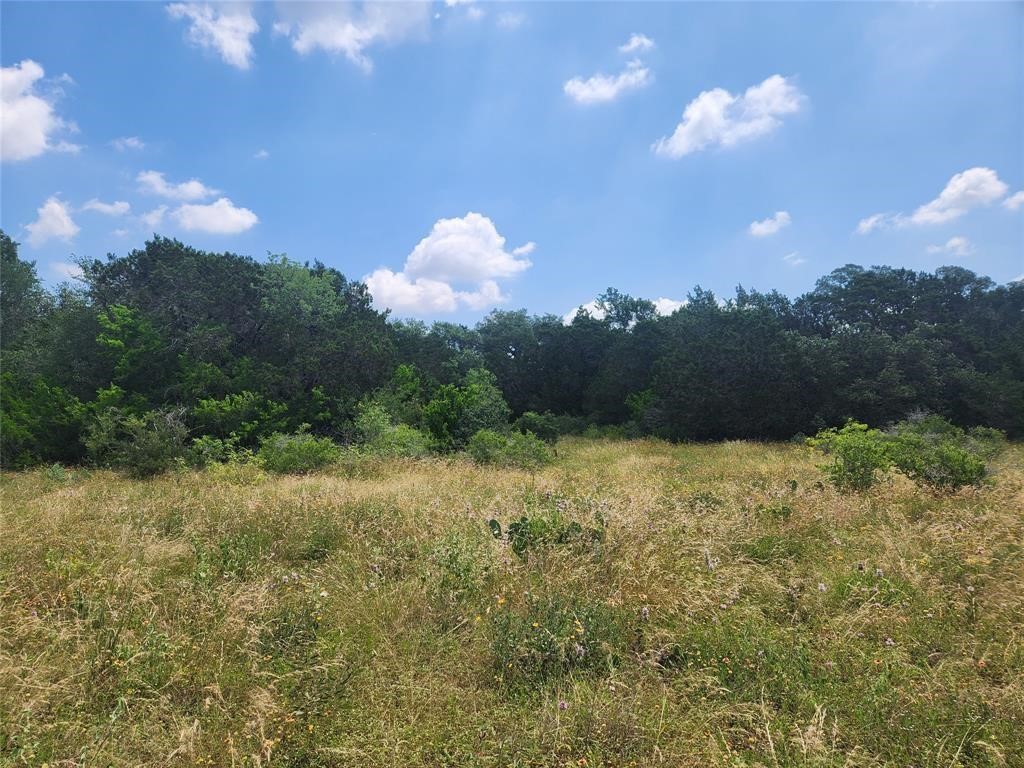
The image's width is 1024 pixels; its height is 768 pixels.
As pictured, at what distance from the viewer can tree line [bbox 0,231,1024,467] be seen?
52.3 feet

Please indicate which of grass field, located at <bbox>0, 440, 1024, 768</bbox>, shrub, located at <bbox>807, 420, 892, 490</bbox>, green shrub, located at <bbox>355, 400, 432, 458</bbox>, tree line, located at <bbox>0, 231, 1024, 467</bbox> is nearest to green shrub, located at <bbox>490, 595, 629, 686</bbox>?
grass field, located at <bbox>0, 440, 1024, 768</bbox>

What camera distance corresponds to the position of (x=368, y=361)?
19219 millimetres

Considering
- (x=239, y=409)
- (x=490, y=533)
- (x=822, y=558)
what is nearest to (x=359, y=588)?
(x=490, y=533)

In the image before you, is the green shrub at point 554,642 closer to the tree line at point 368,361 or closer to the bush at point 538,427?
the tree line at point 368,361

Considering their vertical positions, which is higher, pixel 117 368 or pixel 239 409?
pixel 117 368

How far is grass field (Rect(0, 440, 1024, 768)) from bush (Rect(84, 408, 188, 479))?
5299 millimetres

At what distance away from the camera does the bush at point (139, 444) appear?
1078 centimetres

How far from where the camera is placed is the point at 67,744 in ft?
8.26

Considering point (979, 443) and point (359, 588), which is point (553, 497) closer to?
point (359, 588)

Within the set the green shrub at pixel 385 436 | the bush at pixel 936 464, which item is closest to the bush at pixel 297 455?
the green shrub at pixel 385 436

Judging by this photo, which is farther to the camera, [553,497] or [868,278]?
[868,278]

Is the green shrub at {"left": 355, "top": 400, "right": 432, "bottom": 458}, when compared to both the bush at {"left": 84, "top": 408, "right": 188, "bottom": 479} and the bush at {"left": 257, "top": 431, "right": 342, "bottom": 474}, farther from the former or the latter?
the bush at {"left": 84, "top": 408, "right": 188, "bottom": 479}

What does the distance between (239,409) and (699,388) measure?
59.0 ft

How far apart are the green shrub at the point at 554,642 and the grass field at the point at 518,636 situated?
17mm
